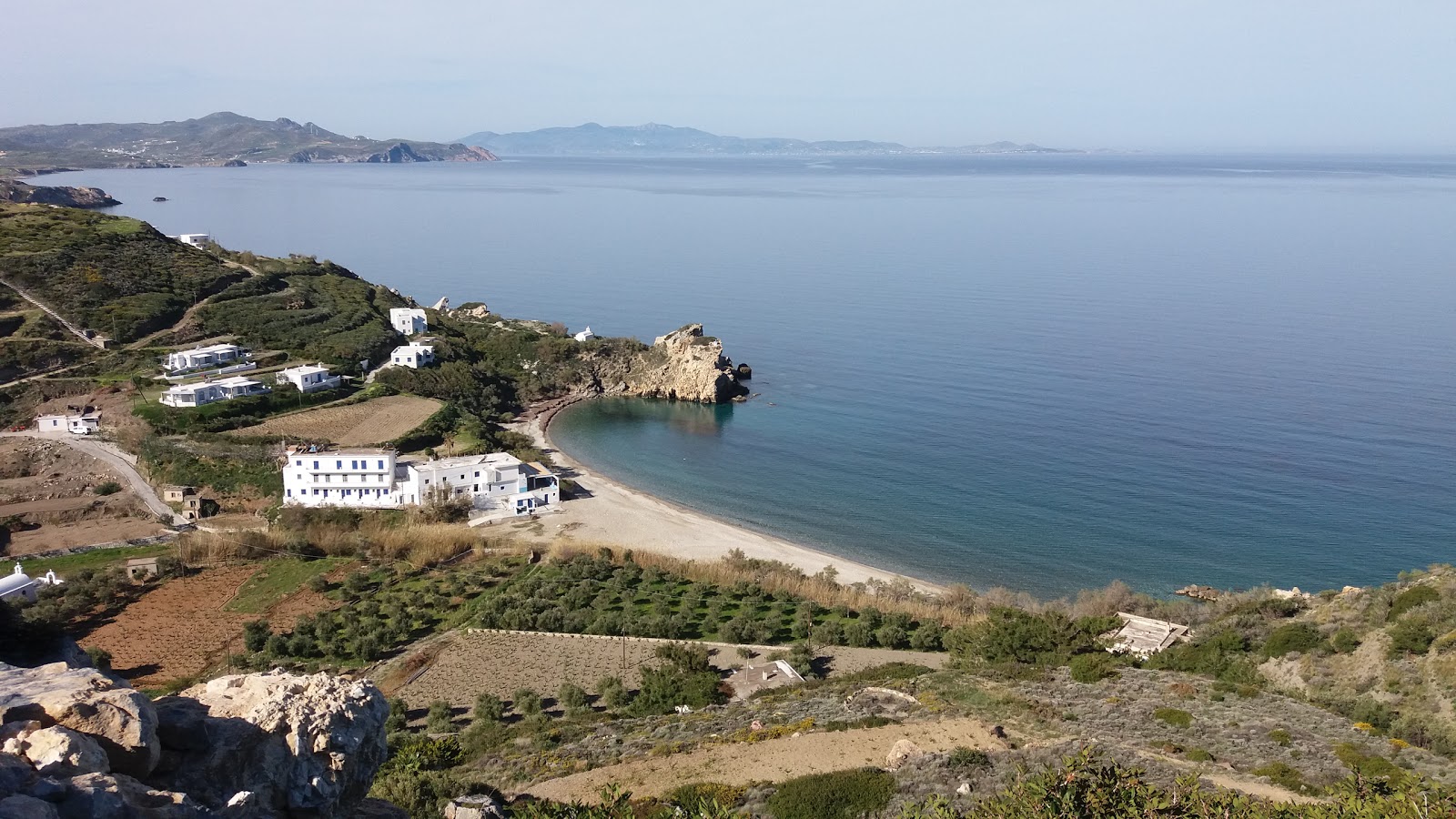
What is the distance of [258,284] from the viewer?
204ft

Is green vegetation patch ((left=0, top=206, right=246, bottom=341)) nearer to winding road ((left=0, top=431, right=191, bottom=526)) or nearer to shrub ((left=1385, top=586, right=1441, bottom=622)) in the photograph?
winding road ((left=0, top=431, right=191, bottom=526))

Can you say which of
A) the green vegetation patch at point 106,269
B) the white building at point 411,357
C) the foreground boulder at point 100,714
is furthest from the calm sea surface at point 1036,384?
the foreground boulder at point 100,714

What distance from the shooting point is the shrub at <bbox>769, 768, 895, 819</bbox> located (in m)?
14.5

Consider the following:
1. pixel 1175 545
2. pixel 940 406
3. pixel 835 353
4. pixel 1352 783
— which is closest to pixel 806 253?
pixel 835 353

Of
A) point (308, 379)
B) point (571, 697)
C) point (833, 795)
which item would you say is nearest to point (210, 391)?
point (308, 379)

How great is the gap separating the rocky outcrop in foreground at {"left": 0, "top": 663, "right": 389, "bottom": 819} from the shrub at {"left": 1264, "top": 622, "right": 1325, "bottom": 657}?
19.6 metres

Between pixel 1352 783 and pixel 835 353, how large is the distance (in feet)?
170

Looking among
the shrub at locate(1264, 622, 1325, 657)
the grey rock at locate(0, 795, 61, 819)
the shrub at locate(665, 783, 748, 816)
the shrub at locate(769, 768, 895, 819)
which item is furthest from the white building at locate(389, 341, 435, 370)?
the grey rock at locate(0, 795, 61, 819)

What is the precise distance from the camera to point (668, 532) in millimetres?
36969

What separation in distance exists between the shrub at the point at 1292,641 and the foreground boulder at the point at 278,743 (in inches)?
772

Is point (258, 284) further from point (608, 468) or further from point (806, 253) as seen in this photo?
point (806, 253)

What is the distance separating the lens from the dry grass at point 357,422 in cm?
4181

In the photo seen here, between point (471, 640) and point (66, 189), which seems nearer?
point (471, 640)

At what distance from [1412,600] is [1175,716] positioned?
23.5 feet
